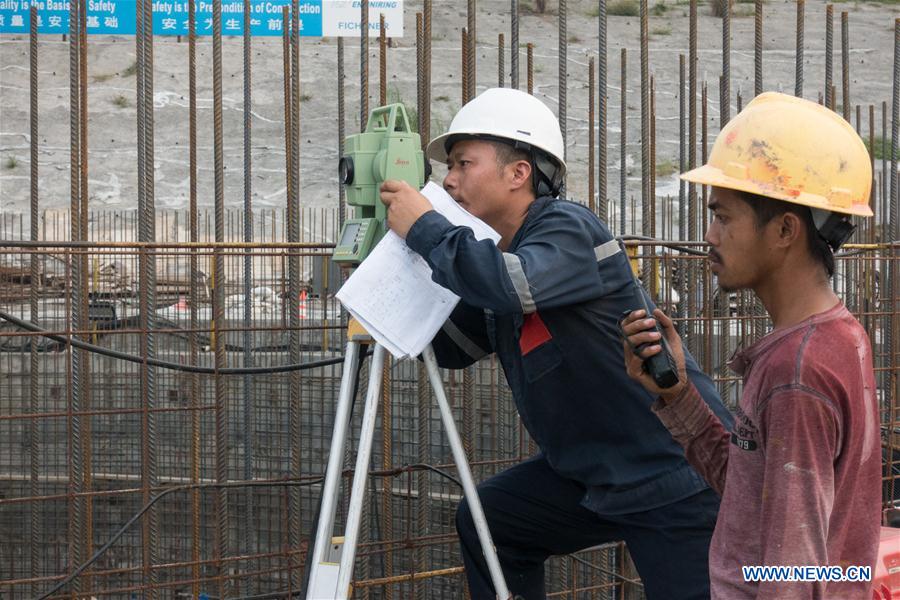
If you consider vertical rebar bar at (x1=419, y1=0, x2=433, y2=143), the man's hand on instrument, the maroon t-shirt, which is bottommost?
the maroon t-shirt

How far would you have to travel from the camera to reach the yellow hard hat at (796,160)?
197 cm

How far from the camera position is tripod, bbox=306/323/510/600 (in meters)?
2.97

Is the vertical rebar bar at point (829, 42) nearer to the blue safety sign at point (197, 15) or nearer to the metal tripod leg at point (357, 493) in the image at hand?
the metal tripod leg at point (357, 493)

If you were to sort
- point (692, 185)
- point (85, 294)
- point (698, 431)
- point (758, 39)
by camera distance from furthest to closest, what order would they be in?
point (758, 39) < point (692, 185) < point (85, 294) < point (698, 431)

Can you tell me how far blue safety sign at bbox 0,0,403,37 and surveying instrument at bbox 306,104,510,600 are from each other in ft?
50.9

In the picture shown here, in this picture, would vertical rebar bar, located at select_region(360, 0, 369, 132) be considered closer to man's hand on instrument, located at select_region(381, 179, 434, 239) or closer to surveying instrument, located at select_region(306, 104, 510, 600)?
surveying instrument, located at select_region(306, 104, 510, 600)

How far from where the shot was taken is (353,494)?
295cm

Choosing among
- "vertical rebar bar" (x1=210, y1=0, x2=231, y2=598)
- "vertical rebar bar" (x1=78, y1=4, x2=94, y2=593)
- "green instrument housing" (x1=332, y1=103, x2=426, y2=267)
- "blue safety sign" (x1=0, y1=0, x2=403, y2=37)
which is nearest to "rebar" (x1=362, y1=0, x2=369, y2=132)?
"vertical rebar bar" (x1=210, y1=0, x2=231, y2=598)

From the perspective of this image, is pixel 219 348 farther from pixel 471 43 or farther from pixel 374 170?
pixel 471 43

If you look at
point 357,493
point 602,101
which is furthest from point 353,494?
point 602,101

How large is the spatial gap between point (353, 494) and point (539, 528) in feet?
2.04

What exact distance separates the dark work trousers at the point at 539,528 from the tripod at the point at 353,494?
16 centimetres

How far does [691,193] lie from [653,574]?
2.94 metres

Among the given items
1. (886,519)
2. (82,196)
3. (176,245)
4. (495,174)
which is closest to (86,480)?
(176,245)
